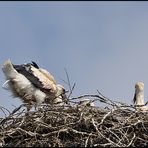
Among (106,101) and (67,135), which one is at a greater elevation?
(106,101)

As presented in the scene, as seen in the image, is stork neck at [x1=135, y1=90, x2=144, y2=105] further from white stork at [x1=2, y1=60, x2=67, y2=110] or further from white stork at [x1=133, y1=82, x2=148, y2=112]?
white stork at [x1=2, y1=60, x2=67, y2=110]

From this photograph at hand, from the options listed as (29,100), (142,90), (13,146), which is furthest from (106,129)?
(29,100)

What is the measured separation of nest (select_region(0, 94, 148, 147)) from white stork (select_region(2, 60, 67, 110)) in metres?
2.29

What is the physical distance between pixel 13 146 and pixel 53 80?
337cm

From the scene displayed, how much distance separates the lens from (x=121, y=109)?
303 inches

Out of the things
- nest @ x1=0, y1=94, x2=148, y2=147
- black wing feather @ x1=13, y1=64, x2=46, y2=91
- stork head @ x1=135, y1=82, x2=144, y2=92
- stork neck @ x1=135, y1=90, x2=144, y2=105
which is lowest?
nest @ x1=0, y1=94, x2=148, y2=147

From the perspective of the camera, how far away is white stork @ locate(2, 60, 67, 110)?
10.2m

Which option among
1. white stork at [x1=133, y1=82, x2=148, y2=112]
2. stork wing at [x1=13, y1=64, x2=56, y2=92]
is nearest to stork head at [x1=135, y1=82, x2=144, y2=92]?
white stork at [x1=133, y1=82, x2=148, y2=112]

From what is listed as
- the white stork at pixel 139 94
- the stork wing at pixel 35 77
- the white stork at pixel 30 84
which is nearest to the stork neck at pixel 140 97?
the white stork at pixel 139 94

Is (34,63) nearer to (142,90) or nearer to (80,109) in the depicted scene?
(142,90)

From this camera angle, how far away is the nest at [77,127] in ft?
23.8

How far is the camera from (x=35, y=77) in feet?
33.8

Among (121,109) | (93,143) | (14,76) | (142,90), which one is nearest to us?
(93,143)

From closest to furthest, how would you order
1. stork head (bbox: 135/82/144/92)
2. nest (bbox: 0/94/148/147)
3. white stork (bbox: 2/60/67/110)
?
1. nest (bbox: 0/94/148/147)
2. stork head (bbox: 135/82/144/92)
3. white stork (bbox: 2/60/67/110)
